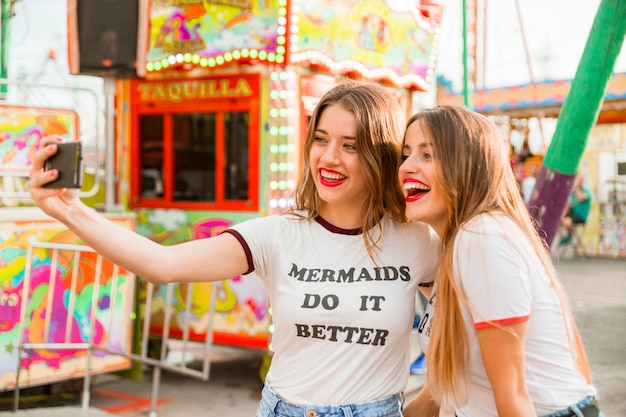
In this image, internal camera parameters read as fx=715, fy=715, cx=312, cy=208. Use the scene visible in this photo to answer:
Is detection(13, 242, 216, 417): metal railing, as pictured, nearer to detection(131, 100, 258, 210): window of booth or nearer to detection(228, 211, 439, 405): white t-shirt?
detection(131, 100, 258, 210): window of booth

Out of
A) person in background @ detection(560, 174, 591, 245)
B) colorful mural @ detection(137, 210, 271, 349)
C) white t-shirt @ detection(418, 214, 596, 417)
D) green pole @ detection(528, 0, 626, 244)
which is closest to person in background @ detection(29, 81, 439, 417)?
white t-shirt @ detection(418, 214, 596, 417)

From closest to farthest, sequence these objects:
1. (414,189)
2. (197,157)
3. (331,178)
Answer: (414,189), (331,178), (197,157)

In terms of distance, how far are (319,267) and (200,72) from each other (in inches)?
163

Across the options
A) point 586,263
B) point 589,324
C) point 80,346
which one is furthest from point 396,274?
point 586,263

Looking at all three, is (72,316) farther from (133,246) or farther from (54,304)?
(133,246)

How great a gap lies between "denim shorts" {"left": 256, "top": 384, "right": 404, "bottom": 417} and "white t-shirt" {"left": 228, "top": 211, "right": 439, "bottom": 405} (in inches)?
0.7

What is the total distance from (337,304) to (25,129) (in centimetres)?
383

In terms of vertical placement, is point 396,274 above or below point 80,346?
above

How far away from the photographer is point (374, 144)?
6.57 feet

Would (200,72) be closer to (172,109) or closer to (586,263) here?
(172,109)

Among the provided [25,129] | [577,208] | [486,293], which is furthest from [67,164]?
[577,208]

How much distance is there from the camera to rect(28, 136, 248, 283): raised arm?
65.6 inches

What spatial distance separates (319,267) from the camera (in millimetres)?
1958

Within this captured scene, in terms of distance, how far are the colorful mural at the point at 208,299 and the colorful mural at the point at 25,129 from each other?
1.13 metres
